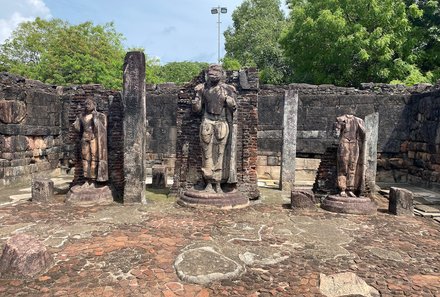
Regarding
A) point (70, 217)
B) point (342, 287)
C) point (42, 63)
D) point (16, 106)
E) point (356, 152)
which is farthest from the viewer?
point (42, 63)

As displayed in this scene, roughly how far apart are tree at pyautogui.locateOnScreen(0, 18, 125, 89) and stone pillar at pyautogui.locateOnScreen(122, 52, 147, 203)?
11701 mm

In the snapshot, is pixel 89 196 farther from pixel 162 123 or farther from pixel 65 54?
pixel 65 54

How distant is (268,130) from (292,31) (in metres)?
7.86

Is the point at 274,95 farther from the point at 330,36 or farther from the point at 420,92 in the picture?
the point at 330,36

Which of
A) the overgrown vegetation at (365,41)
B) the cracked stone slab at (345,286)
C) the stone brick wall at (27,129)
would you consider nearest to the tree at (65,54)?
the stone brick wall at (27,129)

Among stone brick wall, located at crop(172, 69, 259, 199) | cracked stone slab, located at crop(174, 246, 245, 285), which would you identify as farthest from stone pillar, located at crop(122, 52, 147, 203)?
cracked stone slab, located at crop(174, 246, 245, 285)

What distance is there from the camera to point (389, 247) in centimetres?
491

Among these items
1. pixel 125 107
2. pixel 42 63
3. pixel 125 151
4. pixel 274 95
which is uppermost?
pixel 42 63

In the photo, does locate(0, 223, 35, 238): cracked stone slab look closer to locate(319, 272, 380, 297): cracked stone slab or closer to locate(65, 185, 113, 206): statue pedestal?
locate(65, 185, 113, 206): statue pedestal

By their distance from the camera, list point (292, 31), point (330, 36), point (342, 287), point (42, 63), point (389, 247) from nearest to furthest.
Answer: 1. point (342, 287)
2. point (389, 247)
3. point (330, 36)
4. point (292, 31)
5. point (42, 63)

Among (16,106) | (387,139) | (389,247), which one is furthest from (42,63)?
(389,247)

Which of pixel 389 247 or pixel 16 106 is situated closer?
pixel 389 247

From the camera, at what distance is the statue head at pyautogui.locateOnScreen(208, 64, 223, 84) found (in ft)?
23.7

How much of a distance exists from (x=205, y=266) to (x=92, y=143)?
459cm
